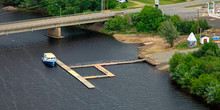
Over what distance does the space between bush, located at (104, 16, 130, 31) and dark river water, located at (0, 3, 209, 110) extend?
14270mm

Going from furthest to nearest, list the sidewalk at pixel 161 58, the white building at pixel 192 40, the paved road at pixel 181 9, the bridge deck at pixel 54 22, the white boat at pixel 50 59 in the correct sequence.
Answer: the paved road at pixel 181 9 → the bridge deck at pixel 54 22 → the white building at pixel 192 40 → the white boat at pixel 50 59 → the sidewalk at pixel 161 58

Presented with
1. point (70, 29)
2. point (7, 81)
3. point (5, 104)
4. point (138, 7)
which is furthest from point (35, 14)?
point (5, 104)

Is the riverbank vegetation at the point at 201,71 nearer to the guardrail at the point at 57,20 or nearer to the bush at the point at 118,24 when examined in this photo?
the bush at the point at 118,24

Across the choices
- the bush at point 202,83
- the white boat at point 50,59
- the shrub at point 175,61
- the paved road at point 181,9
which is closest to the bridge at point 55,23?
the paved road at point 181,9

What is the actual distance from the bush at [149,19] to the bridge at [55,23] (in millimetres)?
10999

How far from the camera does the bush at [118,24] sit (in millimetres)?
160200

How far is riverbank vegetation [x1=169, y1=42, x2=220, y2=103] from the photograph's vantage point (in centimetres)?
9681

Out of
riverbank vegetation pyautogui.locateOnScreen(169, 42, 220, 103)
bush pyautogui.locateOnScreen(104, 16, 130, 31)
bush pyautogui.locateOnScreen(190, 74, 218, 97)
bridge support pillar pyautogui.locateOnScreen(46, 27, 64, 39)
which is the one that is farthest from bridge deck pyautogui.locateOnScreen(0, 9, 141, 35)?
bush pyautogui.locateOnScreen(190, 74, 218, 97)

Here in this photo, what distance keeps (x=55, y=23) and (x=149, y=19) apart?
104 feet

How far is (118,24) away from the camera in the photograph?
160 metres

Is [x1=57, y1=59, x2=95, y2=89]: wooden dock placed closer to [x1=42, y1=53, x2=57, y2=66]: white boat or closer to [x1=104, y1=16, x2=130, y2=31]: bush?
[x1=42, y1=53, x2=57, y2=66]: white boat

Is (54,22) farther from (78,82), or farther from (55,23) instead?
(78,82)

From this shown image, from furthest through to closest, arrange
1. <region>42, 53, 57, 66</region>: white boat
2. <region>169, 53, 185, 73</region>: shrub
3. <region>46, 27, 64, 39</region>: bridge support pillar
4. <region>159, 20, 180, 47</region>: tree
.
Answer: <region>46, 27, 64, 39</region>: bridge support pillar, <region>159, 20, 180, 47</region>: tree, <region>42, 53, 57, 66</region>: white boat, <region>169, 53, 185, 73</region>: shrub

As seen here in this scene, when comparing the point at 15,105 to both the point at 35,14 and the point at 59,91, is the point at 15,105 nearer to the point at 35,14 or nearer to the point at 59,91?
the point at 59,91
